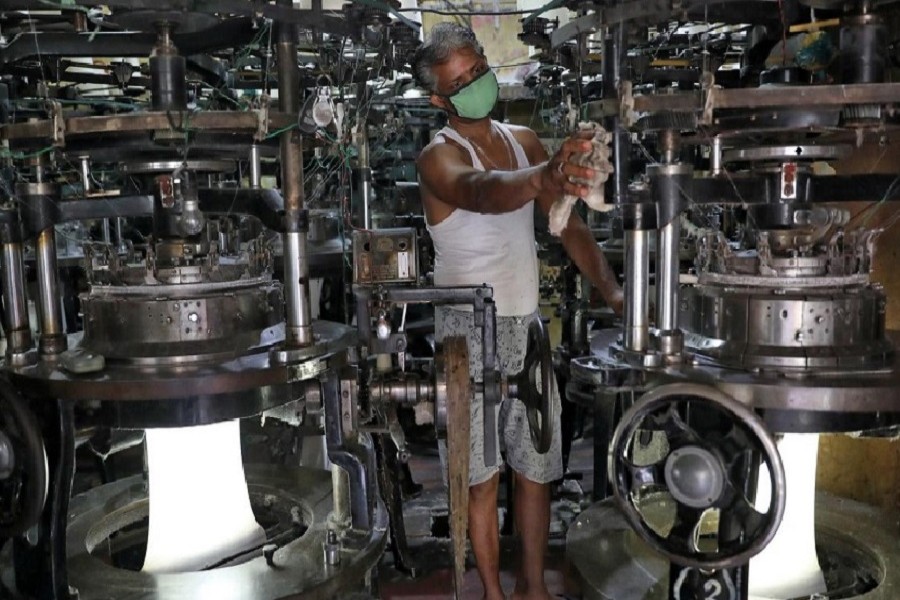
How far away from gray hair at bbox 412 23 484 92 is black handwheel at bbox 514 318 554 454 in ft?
2.79

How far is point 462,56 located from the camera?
2674 millimetres

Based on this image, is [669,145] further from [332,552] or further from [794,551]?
[332,552]

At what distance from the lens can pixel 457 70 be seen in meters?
2.68

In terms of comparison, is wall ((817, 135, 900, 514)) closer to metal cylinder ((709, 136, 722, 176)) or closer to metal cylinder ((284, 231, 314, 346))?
metal cylinder ((709, 136, 722, 176))

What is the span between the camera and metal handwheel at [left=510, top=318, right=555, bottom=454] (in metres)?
2.27

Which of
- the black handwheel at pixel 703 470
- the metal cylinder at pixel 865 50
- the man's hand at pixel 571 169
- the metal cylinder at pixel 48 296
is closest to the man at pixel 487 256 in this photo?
the man's hand at pixel 571 169

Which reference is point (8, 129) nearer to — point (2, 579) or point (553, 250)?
point (2, 579)

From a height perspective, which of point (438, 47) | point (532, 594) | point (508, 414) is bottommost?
point (532, 594)

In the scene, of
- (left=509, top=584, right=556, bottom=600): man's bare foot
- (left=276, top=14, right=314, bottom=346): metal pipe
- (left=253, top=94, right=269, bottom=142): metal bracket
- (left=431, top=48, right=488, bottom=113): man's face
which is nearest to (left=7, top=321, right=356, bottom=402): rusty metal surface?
(left=276, top=14, right=314, bottom=346): metal pipe

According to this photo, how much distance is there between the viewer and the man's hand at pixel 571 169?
1.80 m

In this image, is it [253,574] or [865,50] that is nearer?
[865,50]

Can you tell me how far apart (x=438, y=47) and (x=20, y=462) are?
1.63 m

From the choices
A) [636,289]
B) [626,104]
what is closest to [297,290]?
[636,289]

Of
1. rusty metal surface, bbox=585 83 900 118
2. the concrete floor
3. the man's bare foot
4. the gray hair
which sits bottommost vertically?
the concrete floor
